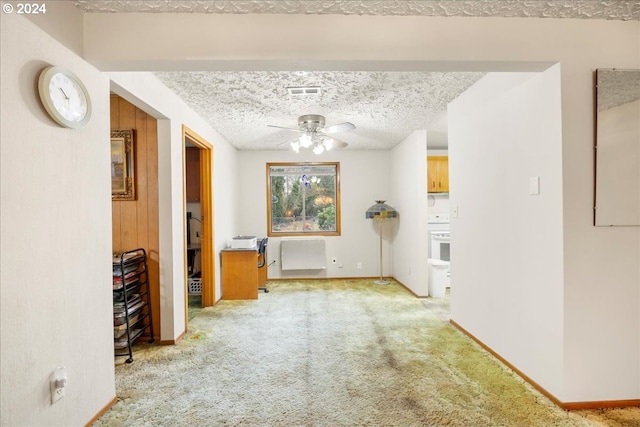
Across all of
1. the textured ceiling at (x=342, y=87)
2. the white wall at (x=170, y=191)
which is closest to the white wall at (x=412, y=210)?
the textured ceiling at (x=342, y=87)

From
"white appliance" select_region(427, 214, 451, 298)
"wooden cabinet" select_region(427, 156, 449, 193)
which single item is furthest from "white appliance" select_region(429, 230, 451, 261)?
"wooden cabinet" select_region(427, 156, 449, 193)

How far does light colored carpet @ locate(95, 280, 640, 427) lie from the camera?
181 centimetres

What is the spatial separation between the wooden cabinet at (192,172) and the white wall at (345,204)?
3.17ft

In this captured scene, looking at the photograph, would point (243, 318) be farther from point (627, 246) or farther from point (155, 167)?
point (627, 246)

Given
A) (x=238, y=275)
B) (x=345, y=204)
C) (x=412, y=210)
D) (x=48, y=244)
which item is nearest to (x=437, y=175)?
(x=412, y=210)

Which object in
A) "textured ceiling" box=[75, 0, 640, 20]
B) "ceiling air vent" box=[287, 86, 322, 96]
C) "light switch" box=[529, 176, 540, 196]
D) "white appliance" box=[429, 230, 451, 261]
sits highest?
"textured ceiling" box=[75, 0, 640, 20]

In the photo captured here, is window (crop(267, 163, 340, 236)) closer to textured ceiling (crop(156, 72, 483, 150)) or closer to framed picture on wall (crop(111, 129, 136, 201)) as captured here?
textured ceiling (crop(156, 72, 483, 150))

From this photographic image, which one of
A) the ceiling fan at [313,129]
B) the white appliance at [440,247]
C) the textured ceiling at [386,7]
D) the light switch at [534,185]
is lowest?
the white appliance at [440,247]

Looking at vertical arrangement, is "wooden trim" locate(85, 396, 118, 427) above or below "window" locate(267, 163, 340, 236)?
below

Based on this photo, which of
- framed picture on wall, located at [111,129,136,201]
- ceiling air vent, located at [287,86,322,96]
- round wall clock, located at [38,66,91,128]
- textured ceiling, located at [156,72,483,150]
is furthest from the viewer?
framed picture on wall, located at [111,129,136,201]

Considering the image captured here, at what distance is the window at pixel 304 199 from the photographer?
5.71 m

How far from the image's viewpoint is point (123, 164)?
9.56 ft

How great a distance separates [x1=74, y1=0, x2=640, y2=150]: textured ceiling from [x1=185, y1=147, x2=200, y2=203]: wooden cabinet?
1.94 ft

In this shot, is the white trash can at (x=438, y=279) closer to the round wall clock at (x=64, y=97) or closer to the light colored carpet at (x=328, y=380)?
the light colored carpet at (x=328, y=380)
